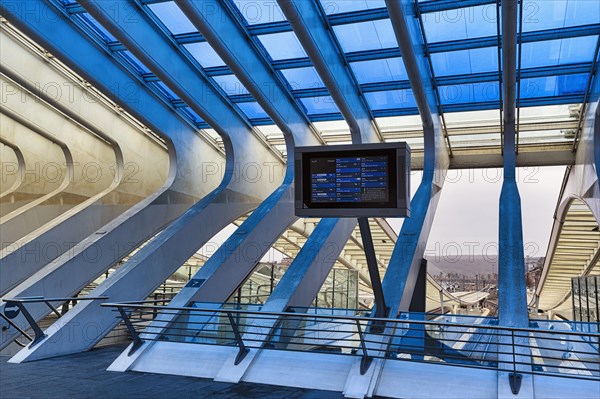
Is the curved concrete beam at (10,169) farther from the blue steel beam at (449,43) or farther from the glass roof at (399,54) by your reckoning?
the blue steel beam at (449,43)

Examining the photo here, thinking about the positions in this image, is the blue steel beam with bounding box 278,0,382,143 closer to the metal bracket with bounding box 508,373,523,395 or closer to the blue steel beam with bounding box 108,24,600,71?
the blue steel beam with bounding box 108,24,600,71

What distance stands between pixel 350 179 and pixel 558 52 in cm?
775

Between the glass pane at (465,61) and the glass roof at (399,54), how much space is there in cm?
2

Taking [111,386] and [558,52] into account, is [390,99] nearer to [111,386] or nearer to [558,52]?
[558,52]

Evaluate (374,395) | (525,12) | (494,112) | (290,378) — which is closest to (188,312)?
(290,378)

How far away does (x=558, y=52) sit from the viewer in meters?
12.8

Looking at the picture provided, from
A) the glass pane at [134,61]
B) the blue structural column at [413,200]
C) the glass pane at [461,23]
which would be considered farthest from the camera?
the glass pane at [134,61]

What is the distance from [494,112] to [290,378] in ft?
36.1

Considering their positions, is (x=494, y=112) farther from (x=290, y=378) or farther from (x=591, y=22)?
(x=290, y=378)

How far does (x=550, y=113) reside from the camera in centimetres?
1622

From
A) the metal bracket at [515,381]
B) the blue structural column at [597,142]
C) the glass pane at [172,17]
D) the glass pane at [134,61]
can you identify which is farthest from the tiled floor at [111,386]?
the blue structural column at [597,142]

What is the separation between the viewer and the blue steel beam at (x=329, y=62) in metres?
10.6

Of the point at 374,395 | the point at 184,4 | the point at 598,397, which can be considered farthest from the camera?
the point at 184,4

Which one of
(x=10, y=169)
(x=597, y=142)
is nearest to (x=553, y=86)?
(x=597, y=142)
